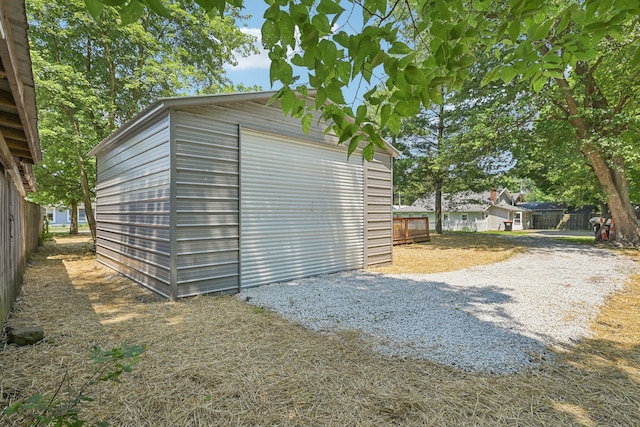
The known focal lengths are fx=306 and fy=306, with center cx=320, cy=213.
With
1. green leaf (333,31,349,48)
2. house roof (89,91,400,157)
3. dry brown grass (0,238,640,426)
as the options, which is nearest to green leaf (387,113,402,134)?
green leaf (333,31,349,48)

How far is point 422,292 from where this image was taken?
17.5 feet

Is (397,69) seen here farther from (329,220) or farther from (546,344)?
(329,220)

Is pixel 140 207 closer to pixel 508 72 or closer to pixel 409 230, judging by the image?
pixel 508 72

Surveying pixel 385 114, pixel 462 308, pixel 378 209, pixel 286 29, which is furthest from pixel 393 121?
pixel 378 209

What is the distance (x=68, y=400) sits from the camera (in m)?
1.99

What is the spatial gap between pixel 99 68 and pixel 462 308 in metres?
12.8

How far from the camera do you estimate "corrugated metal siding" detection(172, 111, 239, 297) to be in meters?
4.80

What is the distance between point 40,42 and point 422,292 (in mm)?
12658

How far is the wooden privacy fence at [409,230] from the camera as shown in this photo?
Result: 13.3 m

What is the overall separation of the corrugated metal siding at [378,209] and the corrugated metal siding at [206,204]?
362 cm

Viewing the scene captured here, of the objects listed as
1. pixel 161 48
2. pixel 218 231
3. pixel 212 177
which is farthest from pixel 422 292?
pixel 161 48

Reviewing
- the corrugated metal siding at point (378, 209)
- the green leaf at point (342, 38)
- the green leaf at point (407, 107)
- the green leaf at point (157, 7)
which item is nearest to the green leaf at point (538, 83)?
the green leaf at point (407, 107)

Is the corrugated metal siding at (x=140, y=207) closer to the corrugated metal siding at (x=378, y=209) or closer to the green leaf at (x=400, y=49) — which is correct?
the green leaf at (x=400, y=49)

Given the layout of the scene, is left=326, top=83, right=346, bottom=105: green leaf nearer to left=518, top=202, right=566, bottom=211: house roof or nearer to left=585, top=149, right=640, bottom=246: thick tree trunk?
left=585, top=149, right=640, bottom=246: thick tree trunk
